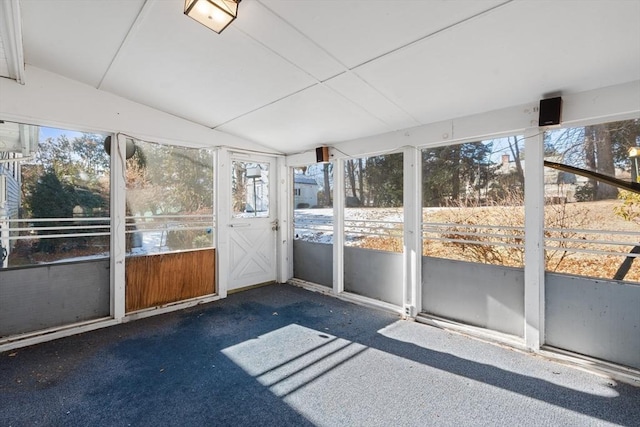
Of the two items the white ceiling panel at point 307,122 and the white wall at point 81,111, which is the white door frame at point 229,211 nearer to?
the white ceiling panel at point 307,122

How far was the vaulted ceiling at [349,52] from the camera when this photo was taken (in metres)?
1.72

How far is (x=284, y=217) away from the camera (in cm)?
487

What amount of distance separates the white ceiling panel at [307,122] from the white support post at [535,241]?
142cm

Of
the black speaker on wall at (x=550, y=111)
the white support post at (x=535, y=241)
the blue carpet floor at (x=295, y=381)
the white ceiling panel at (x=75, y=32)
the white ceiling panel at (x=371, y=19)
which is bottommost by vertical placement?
the blue carpet floor at (x=295, y=381)

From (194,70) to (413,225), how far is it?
2.65m

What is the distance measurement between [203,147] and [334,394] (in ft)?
10.9

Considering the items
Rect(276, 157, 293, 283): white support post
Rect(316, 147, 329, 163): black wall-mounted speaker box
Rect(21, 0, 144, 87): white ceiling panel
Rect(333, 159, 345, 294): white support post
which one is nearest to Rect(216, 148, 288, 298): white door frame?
Rect(276, 157, 293, 283): white support post

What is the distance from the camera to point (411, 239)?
338cm

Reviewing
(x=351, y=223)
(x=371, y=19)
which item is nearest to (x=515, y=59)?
(x=371, y=19)

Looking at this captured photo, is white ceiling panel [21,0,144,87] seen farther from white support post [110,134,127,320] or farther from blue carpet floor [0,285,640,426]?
blue carpet floor [0,285,640,426]

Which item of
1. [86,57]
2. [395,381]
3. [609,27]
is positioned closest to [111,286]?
[86,57]

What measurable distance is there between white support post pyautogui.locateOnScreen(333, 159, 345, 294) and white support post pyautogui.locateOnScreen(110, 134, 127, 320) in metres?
2.56

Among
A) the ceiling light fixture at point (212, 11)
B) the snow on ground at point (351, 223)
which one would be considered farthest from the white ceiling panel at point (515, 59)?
the snow on ground at point (351, 223)

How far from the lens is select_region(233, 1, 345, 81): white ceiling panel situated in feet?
6.09
